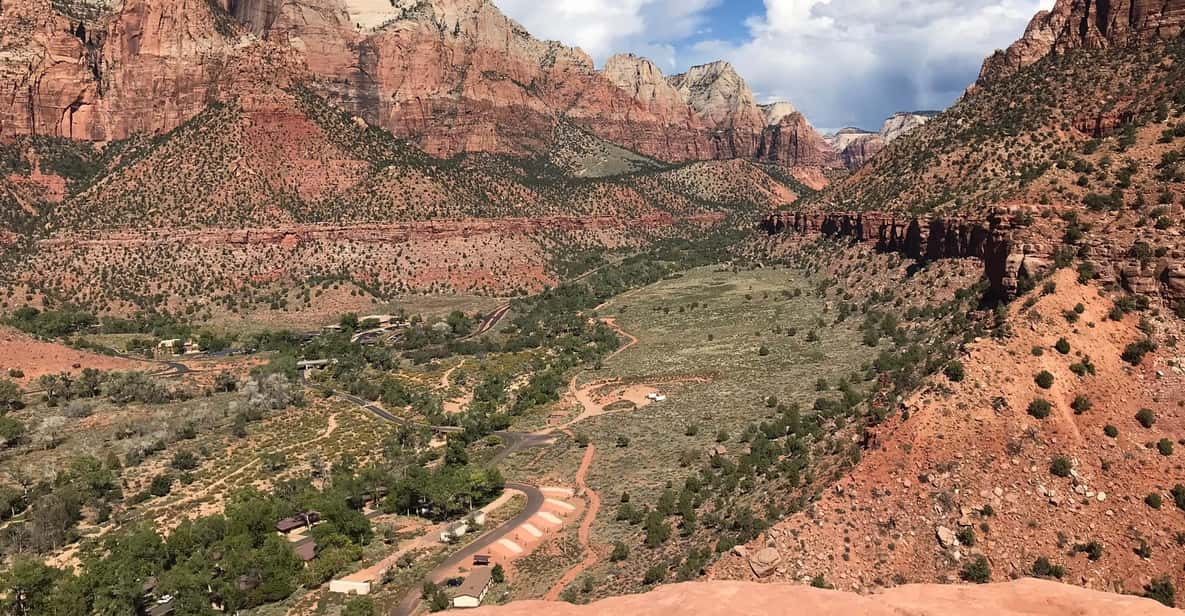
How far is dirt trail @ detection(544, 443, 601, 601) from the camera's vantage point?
1249 inches

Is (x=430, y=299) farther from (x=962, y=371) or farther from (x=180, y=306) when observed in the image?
(x=962, y=371)

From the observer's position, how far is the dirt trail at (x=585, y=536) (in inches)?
1249

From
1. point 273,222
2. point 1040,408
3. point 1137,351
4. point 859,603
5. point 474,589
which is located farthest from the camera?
point 273,222

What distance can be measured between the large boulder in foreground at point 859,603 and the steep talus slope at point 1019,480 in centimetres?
594

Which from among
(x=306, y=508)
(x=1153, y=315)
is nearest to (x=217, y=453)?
(x=306, y=508)

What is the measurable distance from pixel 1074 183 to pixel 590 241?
125 meters

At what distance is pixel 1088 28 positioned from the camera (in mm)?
86562

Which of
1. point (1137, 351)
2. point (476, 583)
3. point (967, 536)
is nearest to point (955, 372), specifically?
point (1137, 351)

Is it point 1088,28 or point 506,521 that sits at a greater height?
point 1088,28

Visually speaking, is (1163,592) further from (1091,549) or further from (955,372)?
(955,372)

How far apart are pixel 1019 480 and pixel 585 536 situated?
68.4ft

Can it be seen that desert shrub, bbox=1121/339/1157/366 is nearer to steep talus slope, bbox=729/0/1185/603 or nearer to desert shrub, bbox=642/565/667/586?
steep talus slope, bbox=729/0/1185/603

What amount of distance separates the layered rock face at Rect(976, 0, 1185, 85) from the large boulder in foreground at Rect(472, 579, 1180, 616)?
282ft

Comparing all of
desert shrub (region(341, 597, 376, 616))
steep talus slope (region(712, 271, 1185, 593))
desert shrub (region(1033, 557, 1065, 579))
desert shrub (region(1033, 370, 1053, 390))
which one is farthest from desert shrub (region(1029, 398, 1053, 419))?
desert shrub (region(341, 597, 376, 616))
